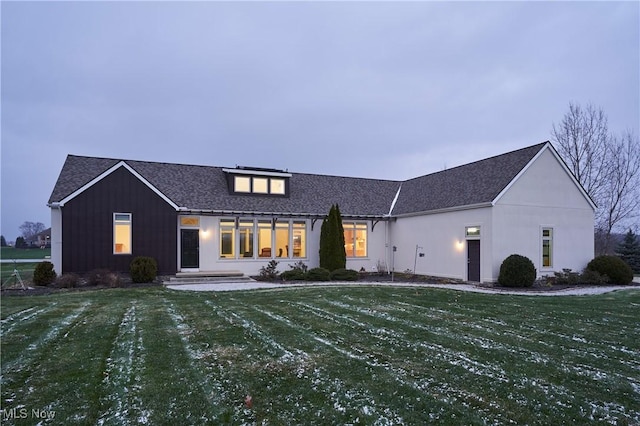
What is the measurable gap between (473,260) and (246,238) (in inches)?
402

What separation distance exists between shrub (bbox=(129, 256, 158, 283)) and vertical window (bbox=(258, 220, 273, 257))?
510 cm

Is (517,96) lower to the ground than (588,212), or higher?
higher

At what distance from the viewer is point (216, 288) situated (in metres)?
13.7

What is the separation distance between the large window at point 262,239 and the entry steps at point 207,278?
1.09 meters

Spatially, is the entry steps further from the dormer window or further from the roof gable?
the dormer window

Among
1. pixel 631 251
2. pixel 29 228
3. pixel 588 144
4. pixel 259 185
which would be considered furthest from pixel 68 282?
pixel 29 228

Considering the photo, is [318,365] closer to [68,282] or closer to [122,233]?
[68,282]

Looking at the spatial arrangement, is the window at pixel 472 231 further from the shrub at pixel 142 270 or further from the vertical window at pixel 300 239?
the shrub at pixel 142 270

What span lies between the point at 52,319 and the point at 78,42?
15.9 meters

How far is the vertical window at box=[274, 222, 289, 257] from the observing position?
19406 mm

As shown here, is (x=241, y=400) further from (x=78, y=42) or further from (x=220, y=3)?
(x=78, y=42)

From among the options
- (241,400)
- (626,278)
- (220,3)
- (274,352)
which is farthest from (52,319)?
(626,278)

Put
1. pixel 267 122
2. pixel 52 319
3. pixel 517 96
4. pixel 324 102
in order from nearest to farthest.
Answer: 1. pixel 52 319
2. pixel 517 96
3. pixel 324 102
4. pixel 267 122

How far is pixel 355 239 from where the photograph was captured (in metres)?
20.9
